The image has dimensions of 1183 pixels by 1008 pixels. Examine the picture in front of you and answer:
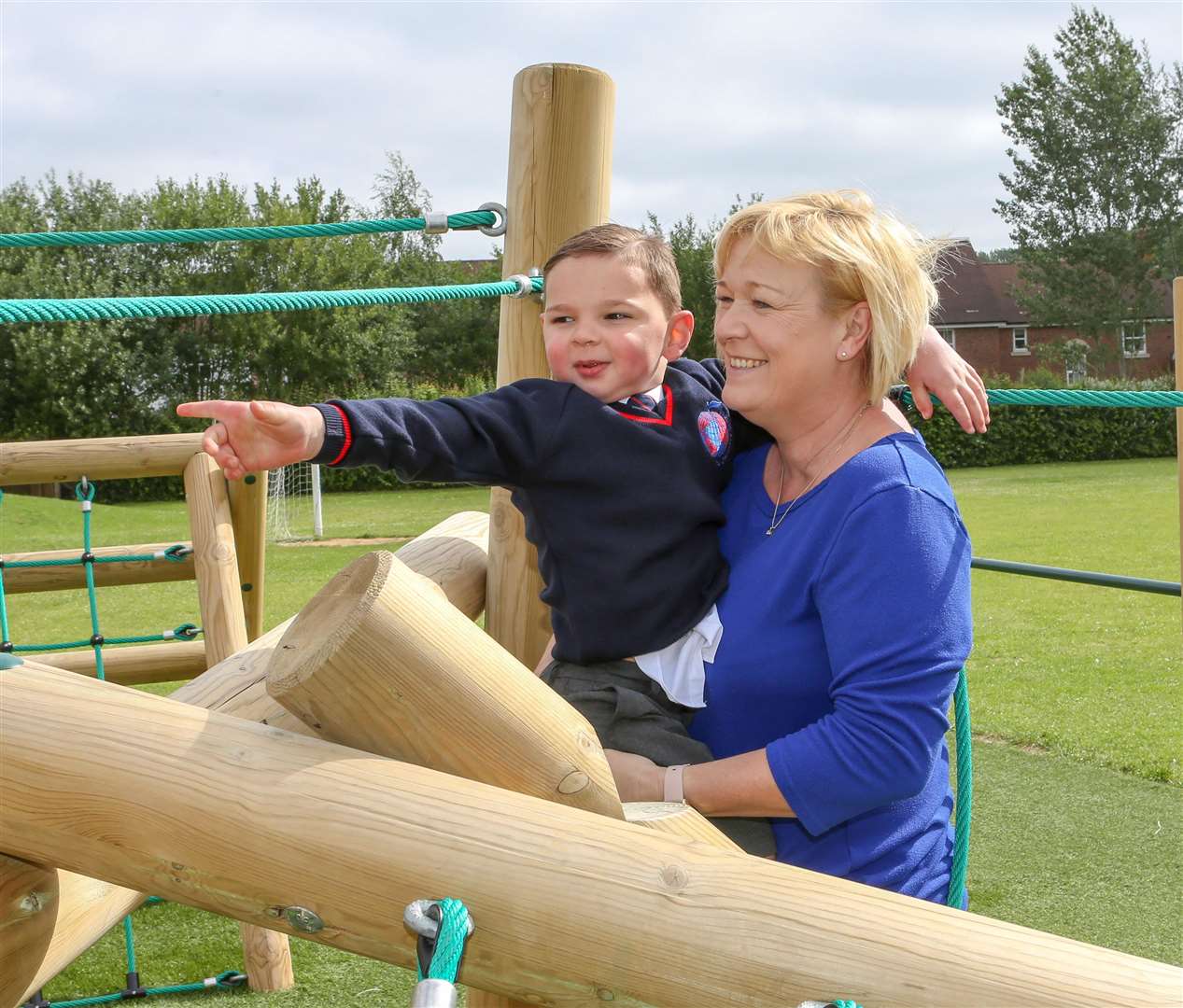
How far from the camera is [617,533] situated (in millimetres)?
1796

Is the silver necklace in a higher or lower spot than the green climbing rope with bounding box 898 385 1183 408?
lower

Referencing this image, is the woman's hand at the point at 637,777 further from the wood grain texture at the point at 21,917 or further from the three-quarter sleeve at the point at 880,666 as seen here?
the wood grain texture at the point at 21,917

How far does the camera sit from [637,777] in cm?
163

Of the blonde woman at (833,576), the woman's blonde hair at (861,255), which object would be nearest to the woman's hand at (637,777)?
the blonde woman at (833,576)

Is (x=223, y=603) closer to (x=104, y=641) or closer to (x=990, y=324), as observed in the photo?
(x=104, y=641)

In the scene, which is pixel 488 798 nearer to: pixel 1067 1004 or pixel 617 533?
pixel 1067 1004

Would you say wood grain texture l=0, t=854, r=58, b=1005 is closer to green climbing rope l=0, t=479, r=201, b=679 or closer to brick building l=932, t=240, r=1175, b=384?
green climbing rope l=0, t=479, r=201, b=679

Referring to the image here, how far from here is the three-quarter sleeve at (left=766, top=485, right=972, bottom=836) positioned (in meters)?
1.53

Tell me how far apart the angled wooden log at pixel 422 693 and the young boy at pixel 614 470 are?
1.38 feet

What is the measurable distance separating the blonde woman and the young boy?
2.6 inches

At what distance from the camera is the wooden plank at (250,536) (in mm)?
3633

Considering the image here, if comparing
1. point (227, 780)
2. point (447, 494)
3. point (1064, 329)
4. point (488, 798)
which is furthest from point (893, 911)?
point (1064, 329)

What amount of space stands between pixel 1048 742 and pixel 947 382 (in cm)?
490

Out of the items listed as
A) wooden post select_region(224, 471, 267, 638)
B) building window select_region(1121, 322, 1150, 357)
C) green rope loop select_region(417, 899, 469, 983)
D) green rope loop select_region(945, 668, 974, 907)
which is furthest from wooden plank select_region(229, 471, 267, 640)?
building window select_region(1121, 322, 1150, 357)
